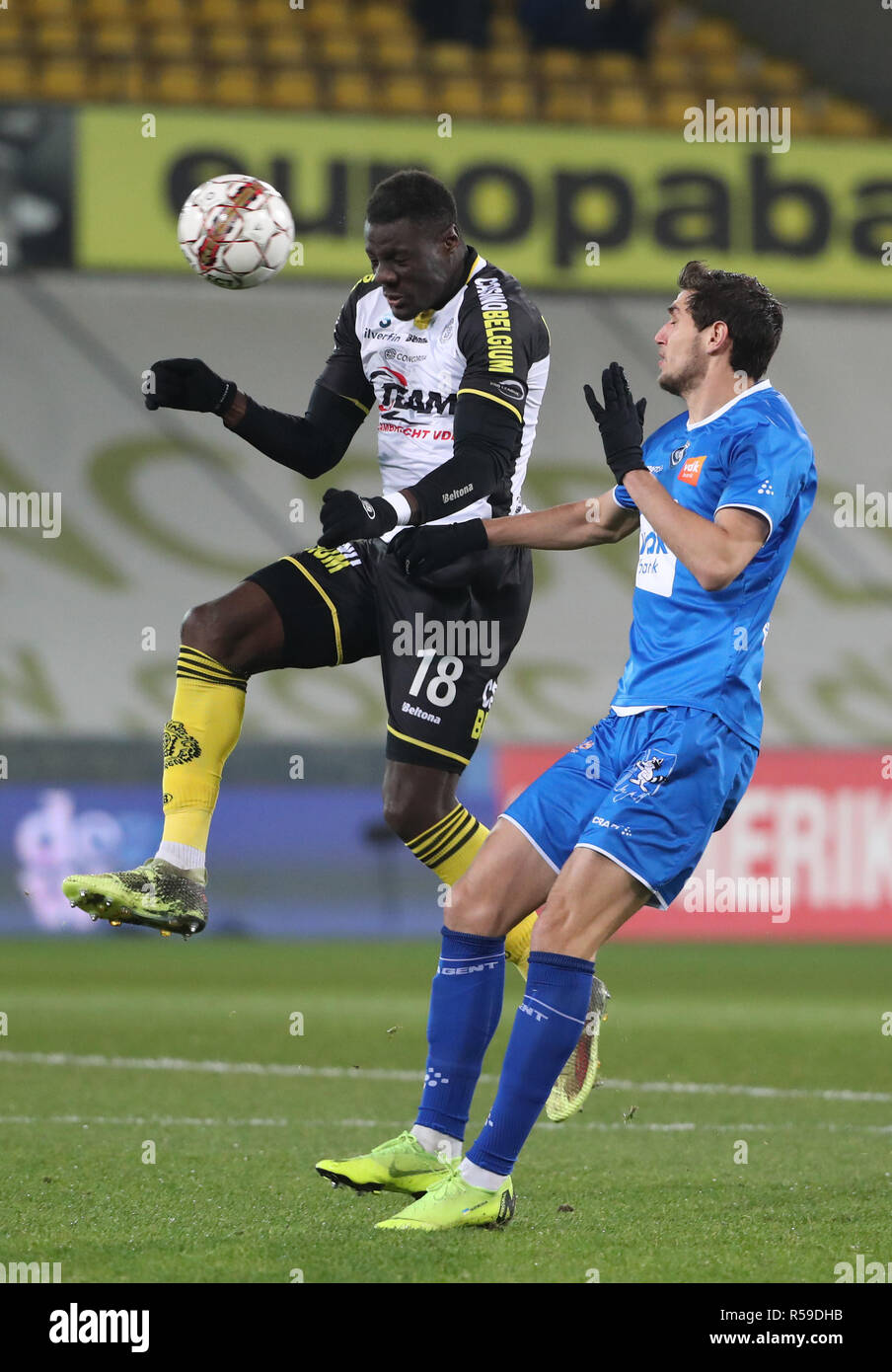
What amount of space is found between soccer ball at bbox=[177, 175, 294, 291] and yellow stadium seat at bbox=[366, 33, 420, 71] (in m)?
10.9

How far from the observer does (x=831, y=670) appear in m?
15.3

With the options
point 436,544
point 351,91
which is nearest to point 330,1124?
point 436,544

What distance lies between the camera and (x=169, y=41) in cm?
1523

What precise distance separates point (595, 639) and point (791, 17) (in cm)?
682

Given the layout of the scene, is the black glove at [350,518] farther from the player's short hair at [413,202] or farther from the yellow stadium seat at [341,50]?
the yellow stadium seat at [341,50]

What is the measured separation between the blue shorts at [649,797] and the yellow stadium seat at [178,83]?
1147cm

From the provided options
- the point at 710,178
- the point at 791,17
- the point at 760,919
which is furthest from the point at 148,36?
the point at 760,919

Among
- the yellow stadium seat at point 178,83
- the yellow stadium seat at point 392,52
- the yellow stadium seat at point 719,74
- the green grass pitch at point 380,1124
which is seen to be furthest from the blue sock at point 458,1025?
the yellow stadium seat at point 719,74

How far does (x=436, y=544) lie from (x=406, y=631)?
0.53 meters

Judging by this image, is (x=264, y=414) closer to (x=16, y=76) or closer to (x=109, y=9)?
(x=16, y=76)

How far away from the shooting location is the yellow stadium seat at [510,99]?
610 inches

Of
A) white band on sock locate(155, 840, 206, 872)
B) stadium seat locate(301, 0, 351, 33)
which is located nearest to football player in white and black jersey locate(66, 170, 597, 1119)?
white band on sock locate(155, 840, 206, 872)

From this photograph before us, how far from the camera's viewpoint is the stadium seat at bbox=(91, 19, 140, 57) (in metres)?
15.0
